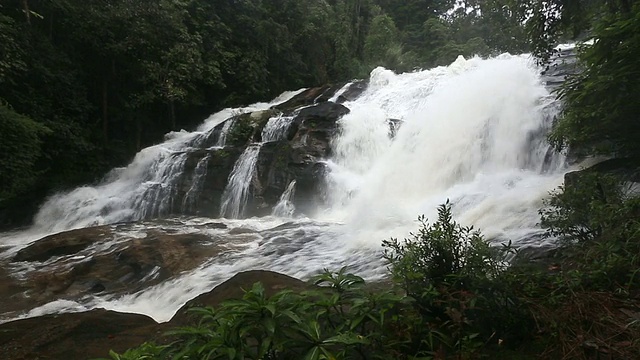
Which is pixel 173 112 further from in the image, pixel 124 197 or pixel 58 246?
pixel 58 246

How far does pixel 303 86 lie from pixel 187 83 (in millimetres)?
8259

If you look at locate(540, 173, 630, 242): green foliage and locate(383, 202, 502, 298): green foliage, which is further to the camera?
locate(540, 173, 630, 242): green foliage

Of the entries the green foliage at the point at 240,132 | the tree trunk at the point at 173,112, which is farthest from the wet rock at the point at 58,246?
the tree trunk at the point at 173,112

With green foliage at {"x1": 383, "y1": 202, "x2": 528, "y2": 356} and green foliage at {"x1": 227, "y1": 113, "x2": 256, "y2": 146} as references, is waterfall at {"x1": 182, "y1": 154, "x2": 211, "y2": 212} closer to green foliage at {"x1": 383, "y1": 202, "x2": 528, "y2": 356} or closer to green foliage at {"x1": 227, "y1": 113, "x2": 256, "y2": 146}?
green foliage at {"x1": 227, "y1": 113, "x2": 256, "y2": 146}

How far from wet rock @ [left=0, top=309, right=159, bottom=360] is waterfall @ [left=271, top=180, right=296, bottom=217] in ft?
23.5

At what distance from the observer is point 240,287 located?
463cm

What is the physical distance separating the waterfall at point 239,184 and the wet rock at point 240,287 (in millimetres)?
7583

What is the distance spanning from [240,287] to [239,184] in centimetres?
867

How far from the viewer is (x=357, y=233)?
8219 millimetres

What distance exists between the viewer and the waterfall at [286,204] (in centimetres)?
1194

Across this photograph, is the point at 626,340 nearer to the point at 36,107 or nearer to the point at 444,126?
the point at 444,126

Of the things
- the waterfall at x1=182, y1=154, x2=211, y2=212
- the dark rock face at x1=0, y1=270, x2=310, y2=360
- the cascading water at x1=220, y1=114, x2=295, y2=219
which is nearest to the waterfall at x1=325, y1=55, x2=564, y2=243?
the cascading water at x1=220, y1=114, x2=295, y2=219

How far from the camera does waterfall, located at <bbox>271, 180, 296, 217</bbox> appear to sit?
11.9 meters

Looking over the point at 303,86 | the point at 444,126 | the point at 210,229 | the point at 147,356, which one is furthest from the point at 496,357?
the point at 303,86
